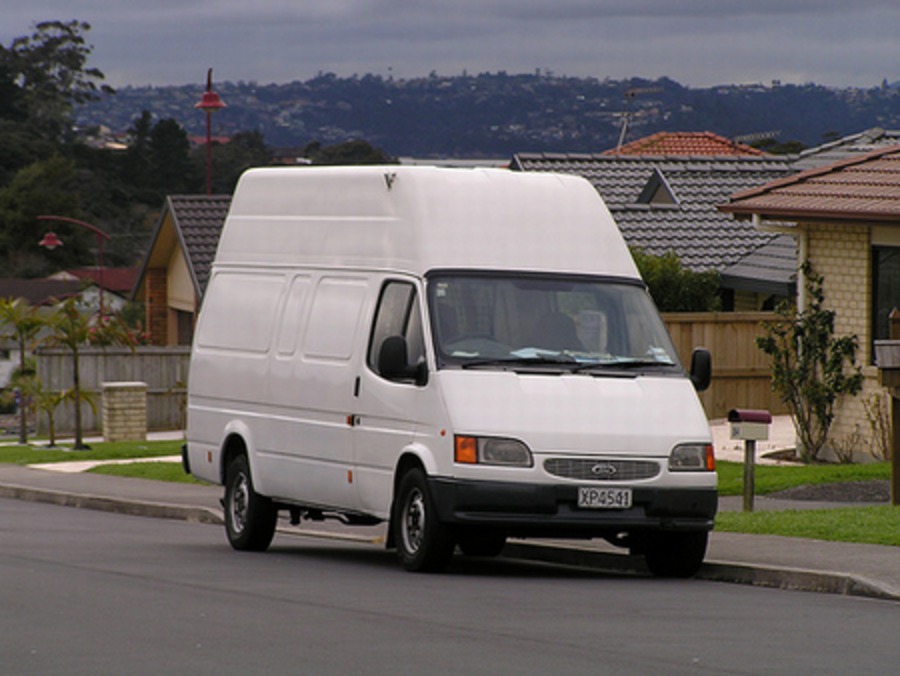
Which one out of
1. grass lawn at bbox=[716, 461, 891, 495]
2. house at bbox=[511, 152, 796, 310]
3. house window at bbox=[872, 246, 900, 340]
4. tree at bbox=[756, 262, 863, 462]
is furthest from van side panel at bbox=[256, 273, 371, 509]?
house at bbox=[511, 152, 796, 310]

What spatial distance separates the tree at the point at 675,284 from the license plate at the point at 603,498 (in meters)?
17.8

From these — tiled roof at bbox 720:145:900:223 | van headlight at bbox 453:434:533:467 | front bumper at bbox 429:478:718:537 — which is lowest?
front bumper at bbox 429:478:718:537

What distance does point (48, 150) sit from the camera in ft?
390

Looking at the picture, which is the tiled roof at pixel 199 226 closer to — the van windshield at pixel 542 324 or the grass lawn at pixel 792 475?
the grass lawn at pixel 792 475

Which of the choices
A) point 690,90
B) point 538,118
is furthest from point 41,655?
point 538,118

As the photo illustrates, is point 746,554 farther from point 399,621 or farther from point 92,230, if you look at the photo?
point 92,230

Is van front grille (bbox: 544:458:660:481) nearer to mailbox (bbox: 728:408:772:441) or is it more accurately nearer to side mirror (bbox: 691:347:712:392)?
side mirror (bbox: 691:347:712:392)

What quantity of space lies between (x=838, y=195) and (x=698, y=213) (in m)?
→ 12.3

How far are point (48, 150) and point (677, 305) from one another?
9215cm

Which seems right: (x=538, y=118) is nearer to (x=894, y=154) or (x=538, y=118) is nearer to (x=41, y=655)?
(x=894, y=154)

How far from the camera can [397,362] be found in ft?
43.8

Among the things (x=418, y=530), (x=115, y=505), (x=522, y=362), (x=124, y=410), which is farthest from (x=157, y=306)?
(x=522, y=362)

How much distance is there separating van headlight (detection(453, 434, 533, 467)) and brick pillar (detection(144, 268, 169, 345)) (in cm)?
3659

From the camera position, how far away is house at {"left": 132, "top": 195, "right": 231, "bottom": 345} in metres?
44.4
